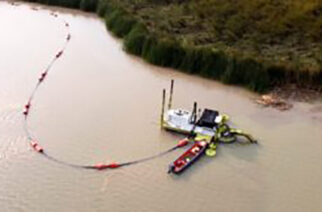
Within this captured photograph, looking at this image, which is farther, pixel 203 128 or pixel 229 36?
pixel 229 36

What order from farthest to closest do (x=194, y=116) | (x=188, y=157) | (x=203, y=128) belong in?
(x=194, y=116), (x=203, y=128), (x=188, y=157)

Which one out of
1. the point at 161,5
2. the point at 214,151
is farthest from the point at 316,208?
the point at 161,5

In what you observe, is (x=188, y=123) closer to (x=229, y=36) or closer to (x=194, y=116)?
(x=194, y=116)

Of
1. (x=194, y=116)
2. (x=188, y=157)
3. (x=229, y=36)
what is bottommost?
(x=188, y=157)

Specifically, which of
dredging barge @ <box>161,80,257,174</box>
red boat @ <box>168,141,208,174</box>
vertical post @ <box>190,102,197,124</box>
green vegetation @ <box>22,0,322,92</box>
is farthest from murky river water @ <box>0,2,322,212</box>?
vertical post @ <box>190,102,197,124</box>

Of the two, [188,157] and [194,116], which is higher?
[194,116]

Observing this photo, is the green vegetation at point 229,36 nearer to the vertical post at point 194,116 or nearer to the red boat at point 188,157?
the vertical post at point 194,116

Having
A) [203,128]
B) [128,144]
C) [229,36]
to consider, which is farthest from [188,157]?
[229,36]
